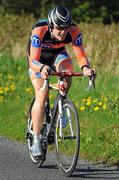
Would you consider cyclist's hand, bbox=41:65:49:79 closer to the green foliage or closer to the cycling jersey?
Result: the cycling jersey

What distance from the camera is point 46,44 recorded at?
8.16 metres

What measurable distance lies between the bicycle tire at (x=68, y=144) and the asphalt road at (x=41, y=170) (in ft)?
0.37

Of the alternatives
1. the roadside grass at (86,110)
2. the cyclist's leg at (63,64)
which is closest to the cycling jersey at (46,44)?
the cyclist's leg at (63,64)

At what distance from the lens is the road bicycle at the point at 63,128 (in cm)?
770

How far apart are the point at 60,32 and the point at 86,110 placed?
3.09 metres

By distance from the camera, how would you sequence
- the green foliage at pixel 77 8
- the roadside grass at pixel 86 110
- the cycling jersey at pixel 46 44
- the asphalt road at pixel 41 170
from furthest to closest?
the green foliage at pixel 77 8 < the roadside grass at pixel 86 110 < the cycling jersey at pixel 46 44 < the asphalt road at pixel 41 170

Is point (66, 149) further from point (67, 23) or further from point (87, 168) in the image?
point (67, 23)

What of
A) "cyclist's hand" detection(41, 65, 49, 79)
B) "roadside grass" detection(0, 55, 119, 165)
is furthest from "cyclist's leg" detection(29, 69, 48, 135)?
"roadside grass" detection(0, 55, 119, 165)

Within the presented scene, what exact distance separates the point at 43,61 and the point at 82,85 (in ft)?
14.8

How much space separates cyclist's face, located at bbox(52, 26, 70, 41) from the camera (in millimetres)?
7798

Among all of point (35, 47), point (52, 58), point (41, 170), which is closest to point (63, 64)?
point (52, 58)

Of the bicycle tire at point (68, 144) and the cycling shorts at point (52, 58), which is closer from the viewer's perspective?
the bicycle tire at point (68, 144)

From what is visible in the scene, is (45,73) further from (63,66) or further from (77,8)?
(77,8)

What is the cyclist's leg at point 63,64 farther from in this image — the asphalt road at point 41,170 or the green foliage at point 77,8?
the green foliage at point 77,8
